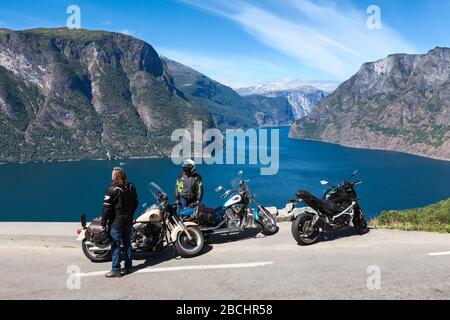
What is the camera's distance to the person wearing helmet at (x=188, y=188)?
1177 centimetres

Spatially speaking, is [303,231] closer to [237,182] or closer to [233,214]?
[233,214]

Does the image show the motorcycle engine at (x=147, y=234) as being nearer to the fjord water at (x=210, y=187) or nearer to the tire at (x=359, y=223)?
the tire at (x=359, y=223)

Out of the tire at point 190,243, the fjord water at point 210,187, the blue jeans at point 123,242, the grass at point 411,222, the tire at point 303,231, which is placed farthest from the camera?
the fjord water at point 210,187

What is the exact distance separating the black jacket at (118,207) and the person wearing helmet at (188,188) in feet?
8.93

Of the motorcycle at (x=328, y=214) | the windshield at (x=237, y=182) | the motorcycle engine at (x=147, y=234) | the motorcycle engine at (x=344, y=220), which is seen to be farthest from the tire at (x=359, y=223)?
the motorcycle engine at (x=147, y=234)

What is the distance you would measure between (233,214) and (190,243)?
6.55ft

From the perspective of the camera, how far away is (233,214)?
11.9 meters

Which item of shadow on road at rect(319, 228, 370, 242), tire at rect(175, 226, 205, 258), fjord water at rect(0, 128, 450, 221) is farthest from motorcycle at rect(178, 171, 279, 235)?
fjord water at rect(0, 128, 450, 221)

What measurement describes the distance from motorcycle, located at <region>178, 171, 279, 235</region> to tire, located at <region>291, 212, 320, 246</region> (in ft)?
4.93

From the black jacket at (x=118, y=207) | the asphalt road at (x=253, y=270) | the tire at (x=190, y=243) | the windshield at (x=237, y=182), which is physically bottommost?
the asphalt road at (x=253, y=270)

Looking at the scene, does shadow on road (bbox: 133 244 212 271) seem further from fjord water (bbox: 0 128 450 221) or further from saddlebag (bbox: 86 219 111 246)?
fjord water (bbox: 0 128 450 221)
